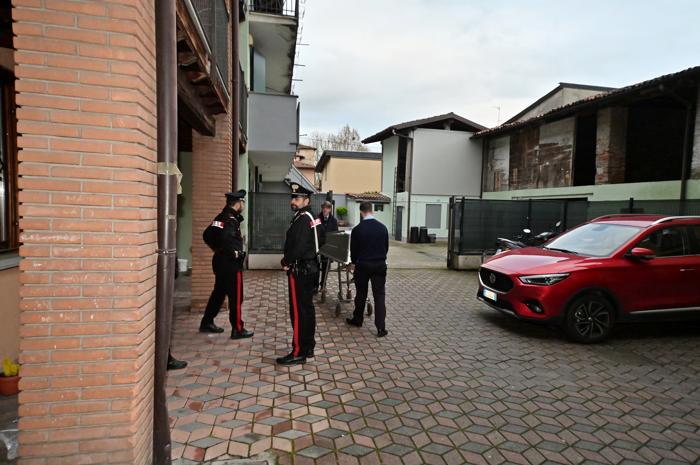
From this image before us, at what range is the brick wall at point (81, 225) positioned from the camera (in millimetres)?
2107

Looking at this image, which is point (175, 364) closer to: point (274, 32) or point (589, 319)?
point (589, 319)

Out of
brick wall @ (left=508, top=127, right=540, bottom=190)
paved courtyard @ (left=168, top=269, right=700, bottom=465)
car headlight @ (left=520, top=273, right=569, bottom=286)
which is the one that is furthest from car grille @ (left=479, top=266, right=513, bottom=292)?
brick wall @ (left=508, top=127, right=540, bottom=190)

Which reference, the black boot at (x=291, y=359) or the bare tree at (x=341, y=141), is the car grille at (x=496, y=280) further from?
the bare tree at (x=341, y=141)

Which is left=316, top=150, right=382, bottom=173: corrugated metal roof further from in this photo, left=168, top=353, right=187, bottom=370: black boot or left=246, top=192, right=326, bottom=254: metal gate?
left=168, top=353, right=187, bottom=370: black boot

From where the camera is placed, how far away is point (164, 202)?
2.62 metres

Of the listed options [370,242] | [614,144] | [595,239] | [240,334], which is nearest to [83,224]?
[240,334]

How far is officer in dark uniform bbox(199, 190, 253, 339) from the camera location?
16.9 feet

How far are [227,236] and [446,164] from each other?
65.9ft

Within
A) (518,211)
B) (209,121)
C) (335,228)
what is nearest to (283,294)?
(335,228)

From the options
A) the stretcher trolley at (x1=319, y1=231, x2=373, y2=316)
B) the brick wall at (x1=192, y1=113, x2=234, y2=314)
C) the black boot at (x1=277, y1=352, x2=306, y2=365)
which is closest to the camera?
the black boot at (x1=277, y1=352, x2=306, y2=365)

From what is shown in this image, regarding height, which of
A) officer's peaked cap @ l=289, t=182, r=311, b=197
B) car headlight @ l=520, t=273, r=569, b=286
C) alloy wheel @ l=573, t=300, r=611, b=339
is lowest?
alloy wheel @ l=573, t=300, r=611, b=339

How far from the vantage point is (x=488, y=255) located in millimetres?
11797

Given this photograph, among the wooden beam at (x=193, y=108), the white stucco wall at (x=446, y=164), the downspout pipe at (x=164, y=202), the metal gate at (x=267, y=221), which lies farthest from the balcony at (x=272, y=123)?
the white stucco wall at (x=446, y=164)

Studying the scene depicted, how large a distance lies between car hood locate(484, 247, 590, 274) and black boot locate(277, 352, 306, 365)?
3.29 metres
